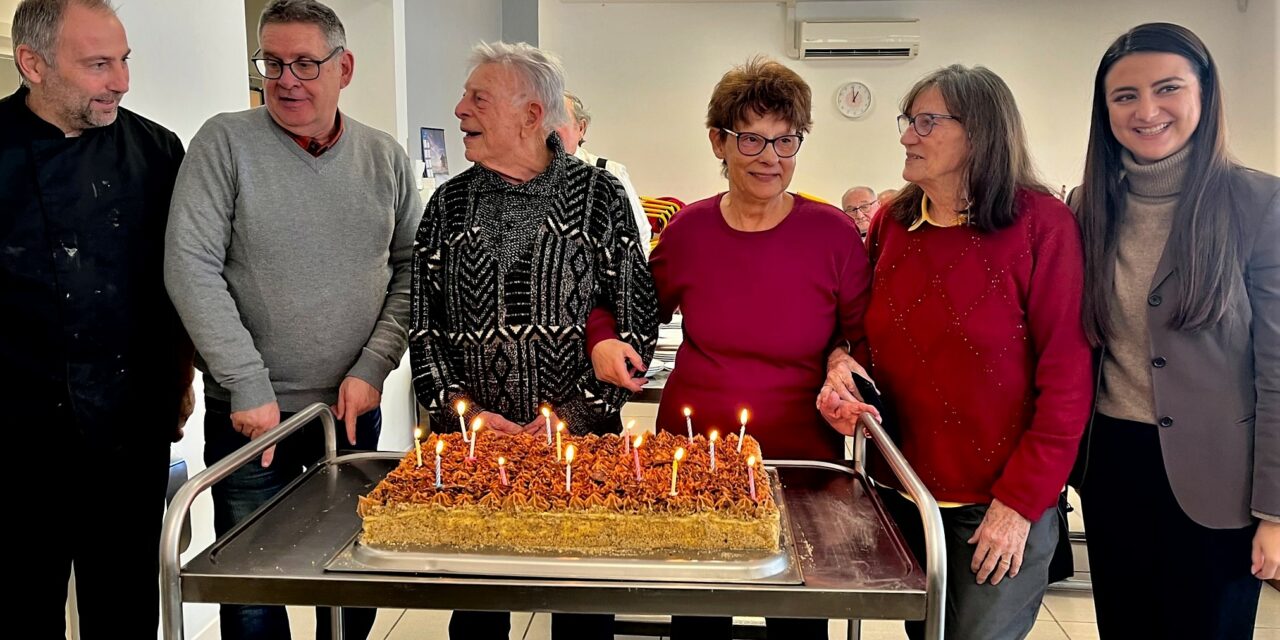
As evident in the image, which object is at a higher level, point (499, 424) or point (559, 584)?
point (499, 424)

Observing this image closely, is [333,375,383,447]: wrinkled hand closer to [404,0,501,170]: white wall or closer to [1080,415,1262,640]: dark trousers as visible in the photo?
[1080,415,1262,640]: dark trousers

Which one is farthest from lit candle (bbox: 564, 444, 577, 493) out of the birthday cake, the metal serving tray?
the metal serving tray

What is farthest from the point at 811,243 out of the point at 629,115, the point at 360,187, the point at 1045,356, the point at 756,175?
the point at 629,115

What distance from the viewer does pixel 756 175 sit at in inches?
71.1

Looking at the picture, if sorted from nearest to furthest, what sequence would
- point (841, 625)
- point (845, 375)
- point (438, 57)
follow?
point (845, 375), point (841, 625), point (438, 57)

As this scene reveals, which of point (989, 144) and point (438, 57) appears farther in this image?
point (438, 57)

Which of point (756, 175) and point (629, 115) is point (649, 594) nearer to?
point (756, 175)

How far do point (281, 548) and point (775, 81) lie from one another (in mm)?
1255

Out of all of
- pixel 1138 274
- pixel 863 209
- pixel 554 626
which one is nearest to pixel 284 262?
Result: pixel 554 626

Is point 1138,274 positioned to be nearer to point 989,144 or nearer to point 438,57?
point 989,144

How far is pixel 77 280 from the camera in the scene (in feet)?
5.81

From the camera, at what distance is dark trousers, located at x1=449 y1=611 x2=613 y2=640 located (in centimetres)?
194

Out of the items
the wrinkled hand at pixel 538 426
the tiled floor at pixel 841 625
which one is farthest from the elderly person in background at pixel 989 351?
the tiled floor at pixel 841 625

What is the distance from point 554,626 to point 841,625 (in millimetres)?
1412
